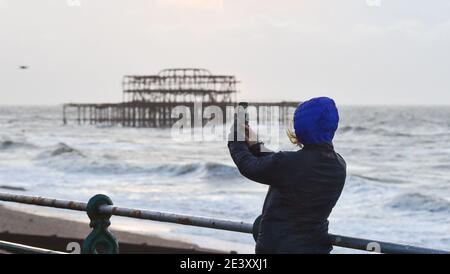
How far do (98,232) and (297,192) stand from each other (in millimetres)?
1133

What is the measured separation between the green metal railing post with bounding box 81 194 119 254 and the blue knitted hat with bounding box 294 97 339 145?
1.10 metres

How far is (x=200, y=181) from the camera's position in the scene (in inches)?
1190

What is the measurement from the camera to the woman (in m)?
2.98

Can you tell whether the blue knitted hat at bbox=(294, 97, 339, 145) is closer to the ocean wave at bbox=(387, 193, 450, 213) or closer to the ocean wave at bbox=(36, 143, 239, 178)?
the ocean wave at bbox=(387, 193, 450, 213)

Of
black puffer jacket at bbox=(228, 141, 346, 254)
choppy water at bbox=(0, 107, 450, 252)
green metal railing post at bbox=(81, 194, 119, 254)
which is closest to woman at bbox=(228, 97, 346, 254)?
black puffer jacket at bbox=(228, 141, 346, 254)

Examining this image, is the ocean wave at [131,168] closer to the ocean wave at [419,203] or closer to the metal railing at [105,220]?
the ocean wave at [419,203]

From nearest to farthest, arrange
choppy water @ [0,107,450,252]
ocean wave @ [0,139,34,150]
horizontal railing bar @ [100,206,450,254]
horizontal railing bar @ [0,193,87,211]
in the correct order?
horizontal railing bar @ [100,206,450,254] → horizontal railing bar @ [0,193,87,211] → choppy water @ [0,107,450,252] → ocean wave @ [0,139,34,150]

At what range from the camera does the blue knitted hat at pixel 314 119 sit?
117 inches

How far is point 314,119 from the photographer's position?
118 inches

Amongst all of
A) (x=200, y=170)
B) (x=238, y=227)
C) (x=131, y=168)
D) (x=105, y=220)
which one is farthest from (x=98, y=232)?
(x=131, y=168)

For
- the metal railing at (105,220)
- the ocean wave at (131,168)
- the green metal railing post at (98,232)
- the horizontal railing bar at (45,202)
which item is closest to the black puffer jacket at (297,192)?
the metal railing at (105,220)

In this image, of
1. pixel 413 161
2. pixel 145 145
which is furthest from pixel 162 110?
pixel 413 161

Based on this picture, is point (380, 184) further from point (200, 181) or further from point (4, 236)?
point (4, 236)
